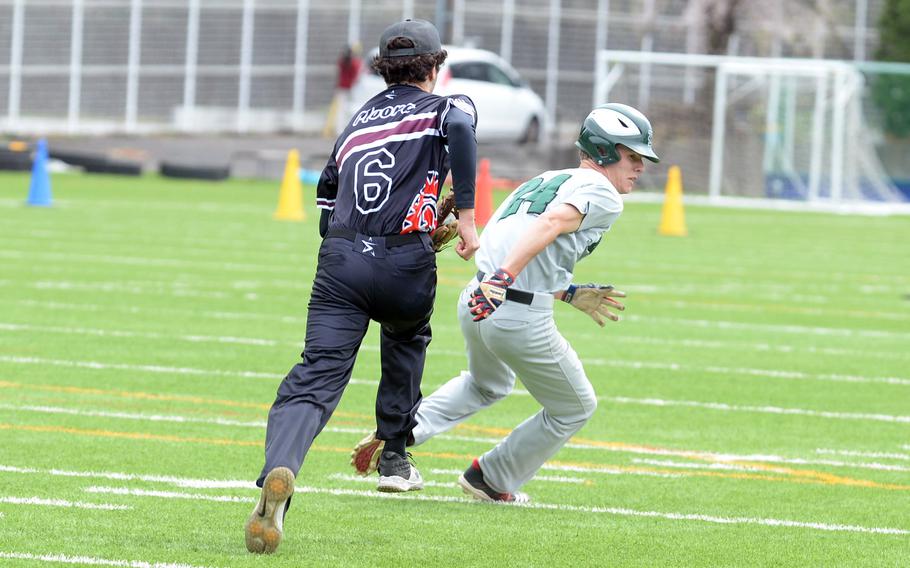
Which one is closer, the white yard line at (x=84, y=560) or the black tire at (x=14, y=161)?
the white yard line at (x=84, y=560)

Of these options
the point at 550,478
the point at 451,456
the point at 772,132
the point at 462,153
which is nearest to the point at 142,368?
the point at 451,456

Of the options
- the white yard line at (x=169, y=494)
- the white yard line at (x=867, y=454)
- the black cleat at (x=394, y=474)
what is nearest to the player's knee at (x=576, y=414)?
the black cleat at (x=394, y=474)

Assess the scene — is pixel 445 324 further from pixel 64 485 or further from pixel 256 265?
pixel 64 485

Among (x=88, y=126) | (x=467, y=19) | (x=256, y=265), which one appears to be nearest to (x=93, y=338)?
(x=256, y=265)

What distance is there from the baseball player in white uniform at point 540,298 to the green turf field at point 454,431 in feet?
0.87

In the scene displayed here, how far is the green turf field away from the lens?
655 centimetres

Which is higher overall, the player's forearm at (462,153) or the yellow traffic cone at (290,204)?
the player's forearm at (462,153)

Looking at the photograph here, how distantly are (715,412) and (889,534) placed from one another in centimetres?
335

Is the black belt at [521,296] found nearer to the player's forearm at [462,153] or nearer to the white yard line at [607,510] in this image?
the player's forearm at [462,153]

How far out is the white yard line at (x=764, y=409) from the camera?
33.7 feet

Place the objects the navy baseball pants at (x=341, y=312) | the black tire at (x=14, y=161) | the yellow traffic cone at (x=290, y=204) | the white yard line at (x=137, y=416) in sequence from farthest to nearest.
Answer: the black tire at (x=14, y=161) → the yellow traffic cone at (x=290, y=204) → the white yard line at (x=137, y=416) → the navy baseball pants at (x=341, y=312)

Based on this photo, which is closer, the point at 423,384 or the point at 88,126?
the point at 423,384

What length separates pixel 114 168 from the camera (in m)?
35.0

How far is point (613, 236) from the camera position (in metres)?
24.2
